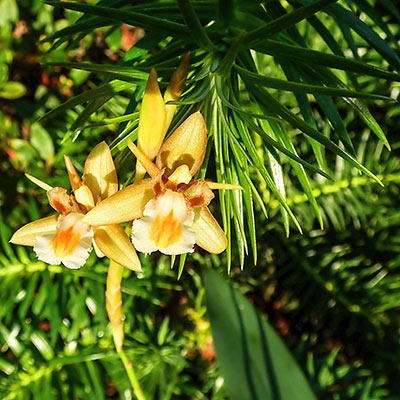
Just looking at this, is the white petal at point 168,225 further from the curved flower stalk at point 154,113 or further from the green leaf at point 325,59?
the green leaf at point 325,59

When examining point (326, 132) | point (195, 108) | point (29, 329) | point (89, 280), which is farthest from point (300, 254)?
point (195, 108)

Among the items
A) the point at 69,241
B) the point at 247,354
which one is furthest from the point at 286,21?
the point at 247,354

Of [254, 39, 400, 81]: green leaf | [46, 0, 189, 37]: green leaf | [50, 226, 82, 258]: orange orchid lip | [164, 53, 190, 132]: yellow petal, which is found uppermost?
[46, 0, 189, 37]: green leaf

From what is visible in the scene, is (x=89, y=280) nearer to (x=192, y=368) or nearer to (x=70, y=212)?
(x=192, y=368)

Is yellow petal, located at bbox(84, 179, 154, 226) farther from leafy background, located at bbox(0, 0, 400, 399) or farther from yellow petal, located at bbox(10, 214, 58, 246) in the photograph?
leafy background, located at bbox(0, 0, 400, 399)

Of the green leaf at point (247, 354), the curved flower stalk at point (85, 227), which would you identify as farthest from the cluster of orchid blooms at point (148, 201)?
the green leaf at point (247, 354)

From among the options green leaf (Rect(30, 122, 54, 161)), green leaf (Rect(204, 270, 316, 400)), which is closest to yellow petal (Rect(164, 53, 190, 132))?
green leaf (Rect(204, 270, 316, 400))

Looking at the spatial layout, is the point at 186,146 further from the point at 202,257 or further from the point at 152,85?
the point at 202,257
